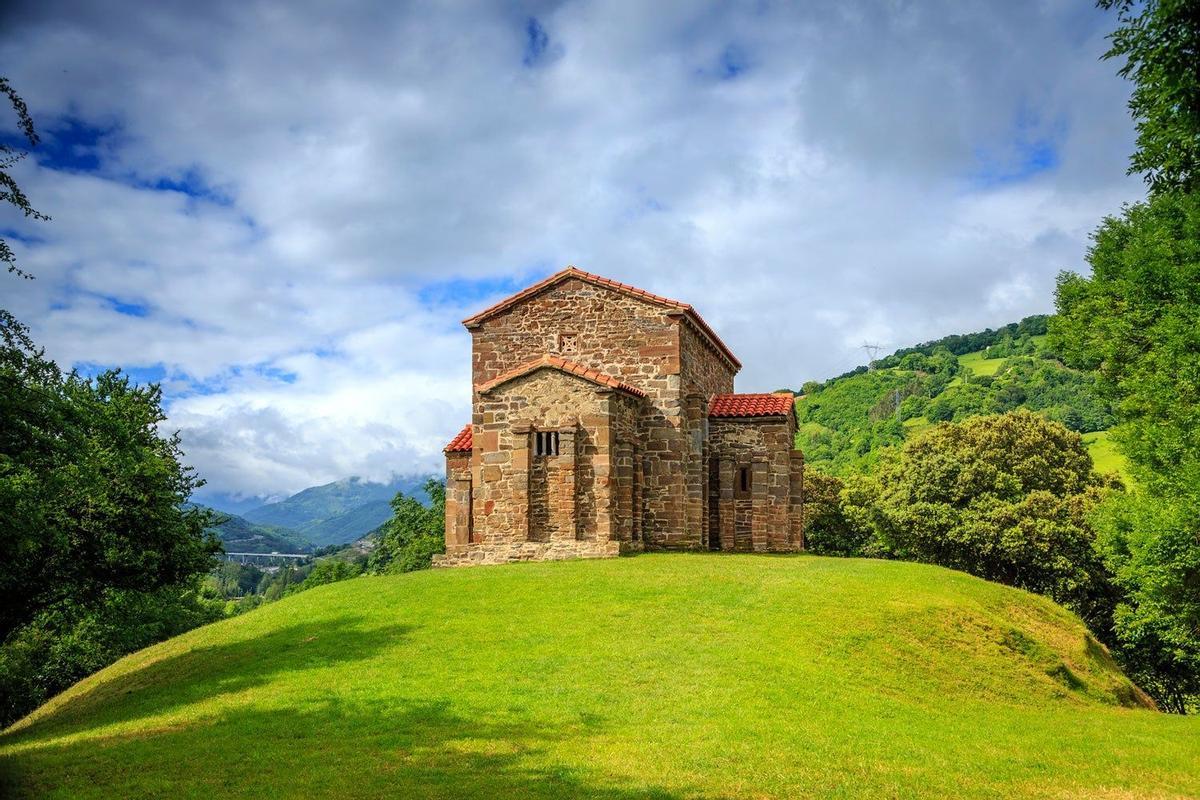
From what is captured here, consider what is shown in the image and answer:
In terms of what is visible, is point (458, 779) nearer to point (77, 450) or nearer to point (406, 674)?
point (406, 674)

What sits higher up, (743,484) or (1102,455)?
(1102,455)

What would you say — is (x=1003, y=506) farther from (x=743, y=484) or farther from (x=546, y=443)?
(x=546, y=443)

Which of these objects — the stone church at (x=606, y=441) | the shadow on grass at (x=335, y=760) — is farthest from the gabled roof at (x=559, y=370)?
the shadow on grass at (x=335, y=760)

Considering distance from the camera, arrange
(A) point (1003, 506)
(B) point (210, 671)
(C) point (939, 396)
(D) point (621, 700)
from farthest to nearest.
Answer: (C) point (939, 396) → (A) point (1003, 506) → (B) point (210, 671) → (D) point (621, 700)

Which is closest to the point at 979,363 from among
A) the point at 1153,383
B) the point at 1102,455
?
the point at 1102,455

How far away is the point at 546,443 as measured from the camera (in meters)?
28.2

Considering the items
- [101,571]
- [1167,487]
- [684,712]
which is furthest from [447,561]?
[1167,487]

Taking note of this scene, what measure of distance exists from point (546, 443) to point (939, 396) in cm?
7979

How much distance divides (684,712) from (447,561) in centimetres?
1609

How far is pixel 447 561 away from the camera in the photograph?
28.5 metres

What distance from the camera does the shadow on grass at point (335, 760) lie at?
35.0ft

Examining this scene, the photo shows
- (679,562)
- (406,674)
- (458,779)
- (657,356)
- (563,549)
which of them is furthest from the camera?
(657,356)

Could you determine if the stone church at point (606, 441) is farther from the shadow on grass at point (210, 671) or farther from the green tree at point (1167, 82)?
the green tree at point (1167, 82)

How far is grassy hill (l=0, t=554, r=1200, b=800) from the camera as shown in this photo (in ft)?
37.5
